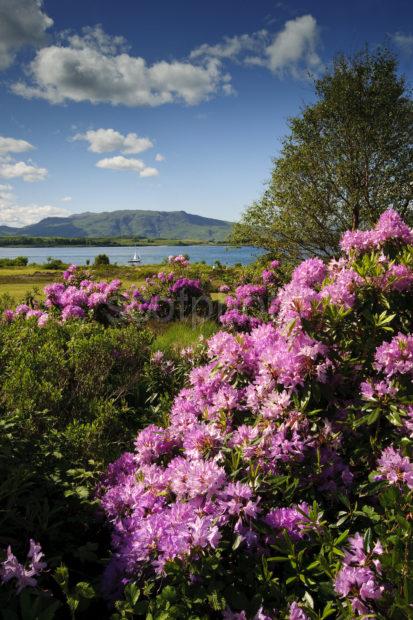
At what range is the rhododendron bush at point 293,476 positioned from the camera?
1875 mm

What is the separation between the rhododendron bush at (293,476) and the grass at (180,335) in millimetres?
3356

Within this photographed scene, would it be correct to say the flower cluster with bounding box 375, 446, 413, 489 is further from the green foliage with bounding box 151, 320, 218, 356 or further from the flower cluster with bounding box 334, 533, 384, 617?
the green foliage with bounding box 151, 320, 218, 356

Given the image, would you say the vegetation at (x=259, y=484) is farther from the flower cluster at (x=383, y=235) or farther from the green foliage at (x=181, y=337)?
the green foliage at (x=181, y=337)

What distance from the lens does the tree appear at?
1781 cm

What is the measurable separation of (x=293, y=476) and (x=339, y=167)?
18186 millimetres

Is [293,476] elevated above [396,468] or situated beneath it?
situated beneath

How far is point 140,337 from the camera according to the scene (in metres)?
5.64

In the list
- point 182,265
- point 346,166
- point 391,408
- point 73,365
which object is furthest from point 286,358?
point 346,166

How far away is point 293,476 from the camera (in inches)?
96.6

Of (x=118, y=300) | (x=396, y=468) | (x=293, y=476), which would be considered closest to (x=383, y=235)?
(x=396, y=468)

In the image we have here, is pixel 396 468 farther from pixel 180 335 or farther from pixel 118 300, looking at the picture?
pixel 118 300

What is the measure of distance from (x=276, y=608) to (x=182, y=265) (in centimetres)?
1119

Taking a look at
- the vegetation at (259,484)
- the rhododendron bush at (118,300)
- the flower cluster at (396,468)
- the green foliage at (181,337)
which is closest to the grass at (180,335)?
the green foliage at (181,337)

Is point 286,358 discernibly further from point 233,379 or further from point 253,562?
point 253,562
